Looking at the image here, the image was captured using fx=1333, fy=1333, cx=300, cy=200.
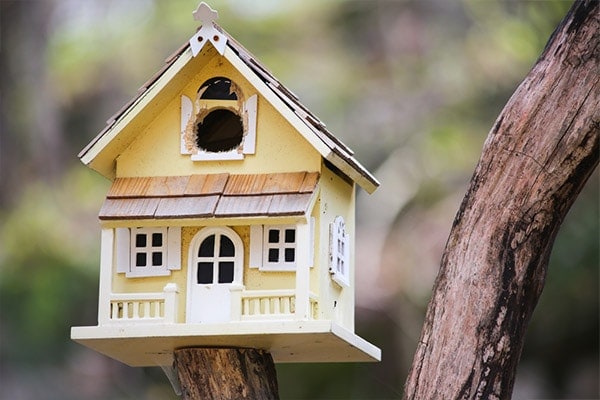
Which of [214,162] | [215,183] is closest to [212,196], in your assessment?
[215,183]

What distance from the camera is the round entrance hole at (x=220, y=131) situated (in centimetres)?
482

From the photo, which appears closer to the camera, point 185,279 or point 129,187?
point 185,279

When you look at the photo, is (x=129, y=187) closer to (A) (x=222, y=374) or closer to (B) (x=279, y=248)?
(B) (x=279, y=248)

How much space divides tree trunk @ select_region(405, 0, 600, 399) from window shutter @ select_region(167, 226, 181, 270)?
929mm

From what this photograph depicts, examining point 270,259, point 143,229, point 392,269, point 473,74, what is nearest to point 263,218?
point 270,259

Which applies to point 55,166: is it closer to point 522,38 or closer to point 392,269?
point 392,269

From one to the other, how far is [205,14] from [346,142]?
7.98m

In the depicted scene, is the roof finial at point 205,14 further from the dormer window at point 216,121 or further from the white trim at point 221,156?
the white trim at point 221,156

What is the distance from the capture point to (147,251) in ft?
15.5

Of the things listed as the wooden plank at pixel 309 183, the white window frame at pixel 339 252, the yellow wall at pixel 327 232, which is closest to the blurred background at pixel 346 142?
the yellow wall at pixel 327 232

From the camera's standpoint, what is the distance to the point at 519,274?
421 centimetres

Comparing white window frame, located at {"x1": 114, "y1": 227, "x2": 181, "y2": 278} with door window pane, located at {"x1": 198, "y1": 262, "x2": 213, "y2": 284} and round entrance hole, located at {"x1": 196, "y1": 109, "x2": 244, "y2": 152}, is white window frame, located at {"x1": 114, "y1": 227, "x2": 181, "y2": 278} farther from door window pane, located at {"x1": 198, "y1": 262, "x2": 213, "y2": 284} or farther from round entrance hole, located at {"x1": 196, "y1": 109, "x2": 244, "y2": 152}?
round entrance hole, located at {"x1": 196, "y1": 109, "x2": 244, "y2": 152}

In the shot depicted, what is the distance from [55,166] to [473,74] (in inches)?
175

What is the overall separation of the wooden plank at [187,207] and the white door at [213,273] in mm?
120
